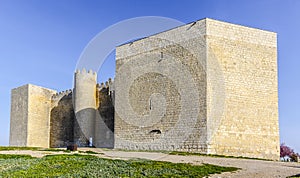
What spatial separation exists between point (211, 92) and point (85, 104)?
11.6 meters

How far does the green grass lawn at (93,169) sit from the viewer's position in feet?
32.1

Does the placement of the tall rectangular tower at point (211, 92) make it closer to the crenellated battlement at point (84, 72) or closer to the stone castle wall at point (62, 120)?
the crenellated battlement at point (84, 72)

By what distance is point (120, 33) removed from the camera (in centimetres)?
1964

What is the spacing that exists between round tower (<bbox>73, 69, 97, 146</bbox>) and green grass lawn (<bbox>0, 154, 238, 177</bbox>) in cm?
1468

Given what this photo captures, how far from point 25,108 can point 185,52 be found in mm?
15908

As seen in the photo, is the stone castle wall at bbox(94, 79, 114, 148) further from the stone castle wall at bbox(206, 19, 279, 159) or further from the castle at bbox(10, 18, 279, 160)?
the stone castle wall at bbox(206, 19, 279, 159)

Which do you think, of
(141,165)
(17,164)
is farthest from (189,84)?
(17,164)

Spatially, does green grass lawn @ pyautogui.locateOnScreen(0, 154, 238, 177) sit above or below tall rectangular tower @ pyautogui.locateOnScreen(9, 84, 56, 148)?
below

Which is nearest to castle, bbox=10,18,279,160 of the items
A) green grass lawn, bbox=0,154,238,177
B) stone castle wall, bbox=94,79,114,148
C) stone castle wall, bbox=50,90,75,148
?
stone castle wall, bbox=94,79,114,148

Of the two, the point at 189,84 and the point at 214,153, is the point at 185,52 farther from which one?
→ the point at 214,153

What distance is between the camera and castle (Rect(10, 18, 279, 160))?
17578mm

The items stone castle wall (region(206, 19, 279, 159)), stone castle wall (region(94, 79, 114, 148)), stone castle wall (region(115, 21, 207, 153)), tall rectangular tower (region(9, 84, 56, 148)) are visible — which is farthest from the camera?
tall rectangular tower (region(9, 84, 56, 148))

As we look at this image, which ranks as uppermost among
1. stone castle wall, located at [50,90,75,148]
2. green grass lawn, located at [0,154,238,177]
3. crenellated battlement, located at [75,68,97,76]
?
crenellated battlement, located at [75,68,97,76]

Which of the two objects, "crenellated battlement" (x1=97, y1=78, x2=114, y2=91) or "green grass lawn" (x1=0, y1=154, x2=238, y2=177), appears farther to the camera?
"crenellated battlement" (x1=97, y1=78, x2=114, y2=91)
